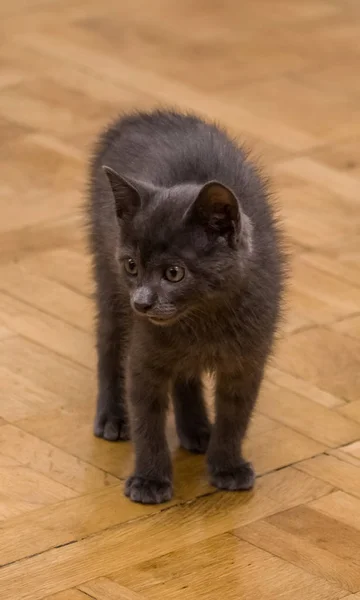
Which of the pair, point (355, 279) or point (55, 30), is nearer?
point (355, 279)

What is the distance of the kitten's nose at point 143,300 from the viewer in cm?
199

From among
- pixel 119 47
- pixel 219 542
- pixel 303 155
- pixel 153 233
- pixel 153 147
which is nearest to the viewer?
pixel 153 233

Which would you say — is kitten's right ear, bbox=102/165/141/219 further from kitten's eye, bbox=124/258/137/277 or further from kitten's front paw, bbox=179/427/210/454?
kitten's front paw, bbox=179/427/210/454

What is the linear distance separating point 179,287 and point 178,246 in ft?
0.20

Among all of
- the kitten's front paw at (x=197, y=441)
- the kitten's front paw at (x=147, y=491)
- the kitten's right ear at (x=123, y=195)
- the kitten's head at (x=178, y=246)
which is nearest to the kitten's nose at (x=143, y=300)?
the kitten's head at (x=178, y=246)

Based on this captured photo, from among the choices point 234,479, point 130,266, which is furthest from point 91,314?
point 130,266

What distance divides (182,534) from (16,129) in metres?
1.89

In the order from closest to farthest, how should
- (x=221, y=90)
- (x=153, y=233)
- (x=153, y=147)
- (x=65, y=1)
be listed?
Result: (x=153, y=233) → (x=153, y=147) → (x=221, y=90) → (x=65, y=1)

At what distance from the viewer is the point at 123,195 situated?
204 centimetres

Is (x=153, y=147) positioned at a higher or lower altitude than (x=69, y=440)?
higher

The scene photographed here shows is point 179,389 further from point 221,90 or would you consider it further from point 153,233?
point 221,90

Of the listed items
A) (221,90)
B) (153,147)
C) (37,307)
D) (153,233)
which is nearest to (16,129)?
(221,90)

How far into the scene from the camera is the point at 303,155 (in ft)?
12.0

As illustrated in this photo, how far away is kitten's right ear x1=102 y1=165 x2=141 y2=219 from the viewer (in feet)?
6.68
